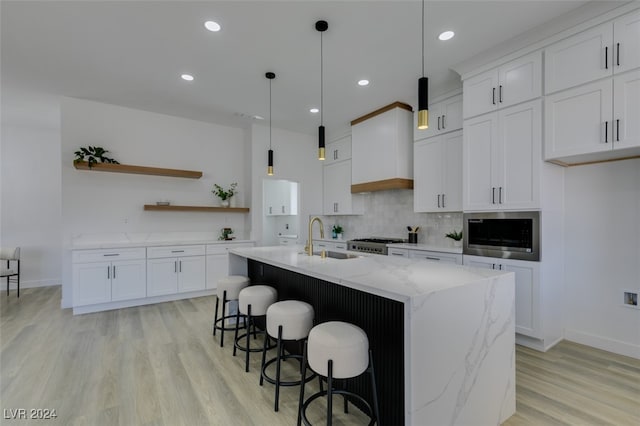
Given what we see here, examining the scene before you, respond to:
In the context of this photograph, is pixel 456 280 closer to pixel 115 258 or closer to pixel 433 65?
pixel 433 65

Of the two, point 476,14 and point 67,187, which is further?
point 67,187

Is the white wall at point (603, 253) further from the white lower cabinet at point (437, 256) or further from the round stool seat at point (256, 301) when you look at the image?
the round stool seat at point (256, 301)

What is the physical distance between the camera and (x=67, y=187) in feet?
13.9

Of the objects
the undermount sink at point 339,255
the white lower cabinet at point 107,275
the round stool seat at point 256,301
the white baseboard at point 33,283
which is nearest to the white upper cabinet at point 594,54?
the undermount sink at point 339,255

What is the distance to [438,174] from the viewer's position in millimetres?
4004

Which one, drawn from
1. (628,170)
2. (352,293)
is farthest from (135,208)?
(628,170)

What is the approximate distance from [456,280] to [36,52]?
441cm

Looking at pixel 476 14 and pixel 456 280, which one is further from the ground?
pixel 476 14

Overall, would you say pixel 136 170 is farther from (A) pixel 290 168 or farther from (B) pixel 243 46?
(B) pixel 243 46

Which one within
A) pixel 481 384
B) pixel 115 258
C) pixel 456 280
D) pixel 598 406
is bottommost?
pixel 598 406

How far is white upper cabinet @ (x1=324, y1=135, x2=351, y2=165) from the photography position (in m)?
5.56

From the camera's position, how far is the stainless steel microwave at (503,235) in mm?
2787

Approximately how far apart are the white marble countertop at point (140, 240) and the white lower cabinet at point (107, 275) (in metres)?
0.10

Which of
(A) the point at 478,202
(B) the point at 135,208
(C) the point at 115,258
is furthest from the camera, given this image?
(B) the point at 135,208
